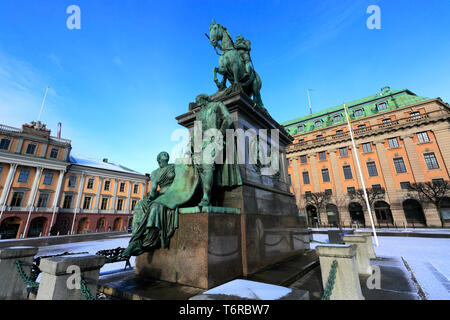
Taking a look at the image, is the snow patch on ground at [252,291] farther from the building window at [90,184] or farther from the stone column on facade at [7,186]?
the building window at [90,184]

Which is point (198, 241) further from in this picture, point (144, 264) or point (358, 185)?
point (358, 185)

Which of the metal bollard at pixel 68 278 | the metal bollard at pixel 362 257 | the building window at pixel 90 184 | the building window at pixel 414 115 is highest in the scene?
the building window at pixel 414 115

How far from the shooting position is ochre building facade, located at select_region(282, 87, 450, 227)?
2947 centimetres

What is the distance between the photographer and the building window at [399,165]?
104ft

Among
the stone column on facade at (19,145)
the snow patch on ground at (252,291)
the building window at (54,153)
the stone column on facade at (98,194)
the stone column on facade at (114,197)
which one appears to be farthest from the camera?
the stone column on facade at (114,197)

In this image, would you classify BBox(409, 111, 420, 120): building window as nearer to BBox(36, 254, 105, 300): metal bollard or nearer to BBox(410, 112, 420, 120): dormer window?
BBox(410, 112, 420, 120): dormer window

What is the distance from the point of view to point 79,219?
36438 millimetres

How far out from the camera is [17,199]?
103ft

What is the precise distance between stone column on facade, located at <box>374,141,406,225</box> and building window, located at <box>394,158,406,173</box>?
1.03 m

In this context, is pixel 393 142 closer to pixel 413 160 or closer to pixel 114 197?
pixel 413 160

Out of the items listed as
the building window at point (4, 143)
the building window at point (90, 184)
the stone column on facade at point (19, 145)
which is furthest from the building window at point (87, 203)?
the building window at point (4, 143)

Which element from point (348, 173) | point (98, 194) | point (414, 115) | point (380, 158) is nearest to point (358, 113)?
point (414, 115)

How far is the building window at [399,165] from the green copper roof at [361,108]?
9.89 m
